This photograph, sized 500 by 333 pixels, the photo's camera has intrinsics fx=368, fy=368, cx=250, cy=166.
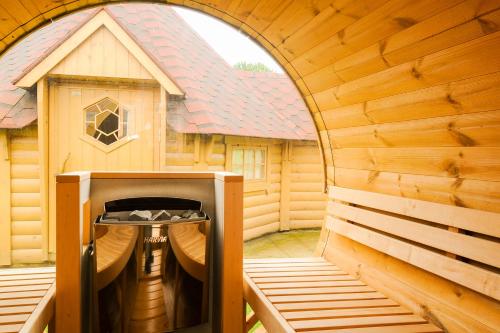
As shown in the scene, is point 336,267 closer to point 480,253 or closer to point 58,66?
point 480,253

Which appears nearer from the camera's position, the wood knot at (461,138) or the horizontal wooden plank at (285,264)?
the wood knot at (461,138)

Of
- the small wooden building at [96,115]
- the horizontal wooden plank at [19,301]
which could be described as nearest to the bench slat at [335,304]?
the horizontal wooden plank at [19,301]

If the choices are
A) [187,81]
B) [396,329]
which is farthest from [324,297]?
[187,81]

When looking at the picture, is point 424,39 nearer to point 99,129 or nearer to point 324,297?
point 324,297

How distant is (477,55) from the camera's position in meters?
1.84

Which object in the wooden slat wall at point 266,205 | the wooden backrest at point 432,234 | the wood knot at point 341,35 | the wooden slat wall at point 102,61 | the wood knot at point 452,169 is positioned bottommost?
the wooden slat wall at point 266,205

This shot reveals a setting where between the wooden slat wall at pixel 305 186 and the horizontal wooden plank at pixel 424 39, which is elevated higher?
the horizontal wooden plank at pixel 424 39

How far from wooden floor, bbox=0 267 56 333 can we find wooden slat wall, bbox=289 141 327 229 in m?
6.49

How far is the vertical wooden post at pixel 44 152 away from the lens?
5.96 m

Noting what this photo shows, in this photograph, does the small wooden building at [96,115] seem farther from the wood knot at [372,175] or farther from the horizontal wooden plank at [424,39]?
the horizontal wooden plank at [424,39]

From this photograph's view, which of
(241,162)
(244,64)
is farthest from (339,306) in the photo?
(244,64)

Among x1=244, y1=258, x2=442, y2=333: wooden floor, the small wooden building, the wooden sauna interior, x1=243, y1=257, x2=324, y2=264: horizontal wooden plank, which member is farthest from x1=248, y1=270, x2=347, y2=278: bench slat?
the small wooden building

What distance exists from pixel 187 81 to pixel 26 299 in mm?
5371

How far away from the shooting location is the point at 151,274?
2.46 metres
